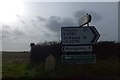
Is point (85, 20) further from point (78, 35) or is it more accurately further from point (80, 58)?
point (80, 58)

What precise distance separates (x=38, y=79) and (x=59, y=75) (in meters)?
1.70

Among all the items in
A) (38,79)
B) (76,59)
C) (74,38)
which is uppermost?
(74,38)

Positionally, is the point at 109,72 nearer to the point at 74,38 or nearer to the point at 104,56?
the point at 104,56

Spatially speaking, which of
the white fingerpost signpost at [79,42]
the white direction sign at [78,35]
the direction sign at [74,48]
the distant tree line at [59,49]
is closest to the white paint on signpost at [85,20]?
the white fingerpost signpost at [79,42]

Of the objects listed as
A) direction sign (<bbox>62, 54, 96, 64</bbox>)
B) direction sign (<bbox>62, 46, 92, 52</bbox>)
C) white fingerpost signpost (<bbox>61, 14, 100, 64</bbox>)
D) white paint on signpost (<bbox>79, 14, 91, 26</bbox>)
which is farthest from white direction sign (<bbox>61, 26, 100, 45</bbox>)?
direction sign (<bbox>62, 54, 96, 64</bbox>)

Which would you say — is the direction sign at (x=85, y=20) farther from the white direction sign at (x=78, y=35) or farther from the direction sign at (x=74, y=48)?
the direction sign at (x=74, y=48)

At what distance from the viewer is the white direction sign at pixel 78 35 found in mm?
12914

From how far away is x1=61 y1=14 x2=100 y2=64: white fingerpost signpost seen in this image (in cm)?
1273

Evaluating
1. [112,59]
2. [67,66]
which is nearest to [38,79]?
[67,66]

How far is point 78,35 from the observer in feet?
43.1

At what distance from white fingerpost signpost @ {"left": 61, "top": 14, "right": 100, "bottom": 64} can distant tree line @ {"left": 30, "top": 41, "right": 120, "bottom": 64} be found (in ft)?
37.5

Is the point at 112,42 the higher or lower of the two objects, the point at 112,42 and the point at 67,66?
the higher

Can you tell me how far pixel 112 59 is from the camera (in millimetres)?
24438

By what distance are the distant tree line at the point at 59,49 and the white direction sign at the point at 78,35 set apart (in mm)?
11393
